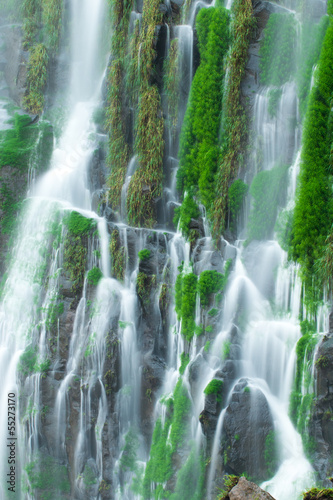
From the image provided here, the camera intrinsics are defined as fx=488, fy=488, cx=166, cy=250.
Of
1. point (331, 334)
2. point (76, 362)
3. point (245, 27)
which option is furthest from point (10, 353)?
point (245, 27)

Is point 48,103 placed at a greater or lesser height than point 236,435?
greater

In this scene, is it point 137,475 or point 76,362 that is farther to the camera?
point 76,362

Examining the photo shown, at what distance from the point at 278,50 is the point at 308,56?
1549mm

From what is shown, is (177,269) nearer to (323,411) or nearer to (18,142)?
(323,411)

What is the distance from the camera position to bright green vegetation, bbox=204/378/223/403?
36.1 feet

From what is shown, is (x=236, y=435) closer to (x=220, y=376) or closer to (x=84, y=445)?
(x=220, y=376)

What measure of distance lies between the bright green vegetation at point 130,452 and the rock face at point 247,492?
720 cm

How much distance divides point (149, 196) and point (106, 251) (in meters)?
2.34

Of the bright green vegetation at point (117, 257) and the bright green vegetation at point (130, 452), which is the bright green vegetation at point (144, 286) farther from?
the bright green vegetation at point (130, 452)

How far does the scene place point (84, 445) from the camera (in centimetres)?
1380

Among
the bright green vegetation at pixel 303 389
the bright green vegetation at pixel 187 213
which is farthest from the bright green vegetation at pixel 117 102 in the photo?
the bright green vegetation at pixel 303 389

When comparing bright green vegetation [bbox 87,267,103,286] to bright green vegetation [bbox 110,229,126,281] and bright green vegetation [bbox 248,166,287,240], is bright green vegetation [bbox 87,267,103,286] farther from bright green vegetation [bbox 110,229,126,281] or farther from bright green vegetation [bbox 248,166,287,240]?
bright green vegetation [bbox 248,166,287,240]

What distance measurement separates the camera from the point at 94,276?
588 inches

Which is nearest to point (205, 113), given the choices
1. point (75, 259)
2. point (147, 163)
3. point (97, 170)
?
point (147, 163)
